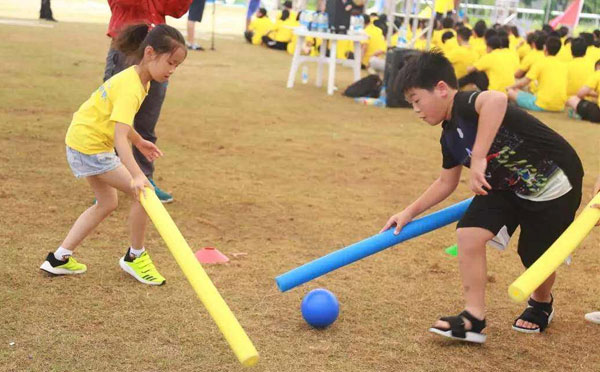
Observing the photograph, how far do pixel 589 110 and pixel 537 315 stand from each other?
854 cm

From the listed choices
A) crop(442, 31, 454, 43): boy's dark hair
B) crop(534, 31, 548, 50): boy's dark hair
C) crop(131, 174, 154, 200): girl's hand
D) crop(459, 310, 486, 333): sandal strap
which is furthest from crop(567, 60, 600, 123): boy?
crop(131, 174, 154, 200): girl's hand

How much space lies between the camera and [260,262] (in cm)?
470

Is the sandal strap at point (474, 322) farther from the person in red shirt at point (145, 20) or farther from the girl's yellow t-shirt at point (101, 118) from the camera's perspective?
the person in red shirt at point (145, 20)

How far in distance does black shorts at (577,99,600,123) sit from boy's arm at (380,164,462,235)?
28.2ft

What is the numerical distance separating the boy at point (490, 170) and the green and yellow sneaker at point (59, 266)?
180cm

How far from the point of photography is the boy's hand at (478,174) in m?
3.34

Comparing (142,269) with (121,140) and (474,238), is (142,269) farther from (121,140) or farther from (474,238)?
(474,238)

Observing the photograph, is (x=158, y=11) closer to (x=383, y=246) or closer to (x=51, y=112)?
(x=383, y=246)

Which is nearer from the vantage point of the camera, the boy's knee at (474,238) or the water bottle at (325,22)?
the boy's knee at (474,238)

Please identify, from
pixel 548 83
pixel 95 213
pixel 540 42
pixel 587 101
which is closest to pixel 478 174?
Answer: pixel 95 213

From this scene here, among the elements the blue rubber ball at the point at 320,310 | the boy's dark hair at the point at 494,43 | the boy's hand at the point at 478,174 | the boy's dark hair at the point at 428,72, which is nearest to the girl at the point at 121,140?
the blue rubber ball at the point at 320,310

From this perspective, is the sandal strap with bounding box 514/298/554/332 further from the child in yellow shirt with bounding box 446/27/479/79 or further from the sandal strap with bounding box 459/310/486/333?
the child in yellow shirt with bounding box 446/27/479/79

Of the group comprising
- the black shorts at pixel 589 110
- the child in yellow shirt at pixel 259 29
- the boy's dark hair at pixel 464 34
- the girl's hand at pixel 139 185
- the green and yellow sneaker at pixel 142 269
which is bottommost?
the child in yellow shirt at pixel 259 29

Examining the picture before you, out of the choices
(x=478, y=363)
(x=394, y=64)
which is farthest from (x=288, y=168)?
(x=394, y=64)
